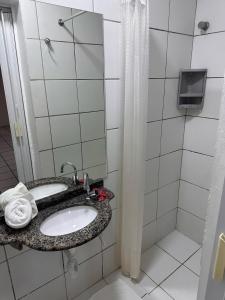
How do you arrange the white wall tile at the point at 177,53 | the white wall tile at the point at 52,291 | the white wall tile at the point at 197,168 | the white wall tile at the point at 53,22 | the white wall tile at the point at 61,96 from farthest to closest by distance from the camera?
the white wall tile at the point at 197,168, the white wall tile at the point at 177,53, the white wall tile at the point at 52,291, the white wall tile at the point at 61,96, the white wall tile at the point at 53,22

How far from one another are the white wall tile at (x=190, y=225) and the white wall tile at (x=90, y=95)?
137 cm

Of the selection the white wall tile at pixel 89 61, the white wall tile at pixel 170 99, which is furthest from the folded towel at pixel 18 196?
the white wall tile at pixel 170 99

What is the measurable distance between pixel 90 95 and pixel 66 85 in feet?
0.49

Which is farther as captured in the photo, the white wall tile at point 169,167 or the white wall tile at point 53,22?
the white wall tile at point 169,167

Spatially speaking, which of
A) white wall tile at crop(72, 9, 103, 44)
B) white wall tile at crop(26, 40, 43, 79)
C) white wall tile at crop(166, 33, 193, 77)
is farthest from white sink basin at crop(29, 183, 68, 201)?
white wall tile at crop(166, 33, 193, 77)

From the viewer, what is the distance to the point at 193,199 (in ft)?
6.28

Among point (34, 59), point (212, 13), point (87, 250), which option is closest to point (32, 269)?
point (87, 250)

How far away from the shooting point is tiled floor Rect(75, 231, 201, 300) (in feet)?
4.99

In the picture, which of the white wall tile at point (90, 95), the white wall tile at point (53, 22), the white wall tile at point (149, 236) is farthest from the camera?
the white wall tile at point (149, 236)

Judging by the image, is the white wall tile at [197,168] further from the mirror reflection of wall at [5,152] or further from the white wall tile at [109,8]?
the mirror reflection of wall at [5,152]

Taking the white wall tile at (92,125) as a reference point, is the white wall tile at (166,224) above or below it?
below

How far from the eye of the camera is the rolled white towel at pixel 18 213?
94 cm

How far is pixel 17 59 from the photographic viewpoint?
1.00 m

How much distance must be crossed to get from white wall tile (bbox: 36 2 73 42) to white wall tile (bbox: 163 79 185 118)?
804 millimetres
